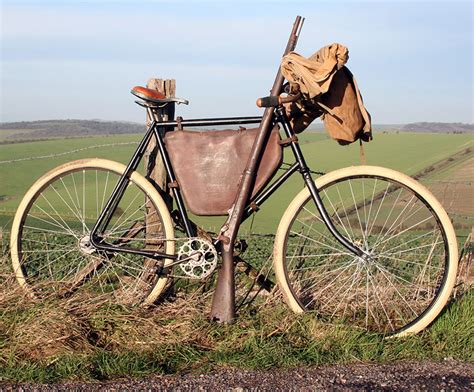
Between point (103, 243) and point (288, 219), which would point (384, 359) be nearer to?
point (288, 219)

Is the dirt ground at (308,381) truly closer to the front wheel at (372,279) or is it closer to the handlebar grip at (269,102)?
the front wheel at (372,279)

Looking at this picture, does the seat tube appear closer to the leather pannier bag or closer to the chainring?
the leather pannier bag

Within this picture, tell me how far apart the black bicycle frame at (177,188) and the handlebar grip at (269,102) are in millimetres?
102

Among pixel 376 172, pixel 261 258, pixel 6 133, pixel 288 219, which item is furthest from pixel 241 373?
pixel 6 133

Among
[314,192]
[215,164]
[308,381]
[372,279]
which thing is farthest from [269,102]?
[308,381]

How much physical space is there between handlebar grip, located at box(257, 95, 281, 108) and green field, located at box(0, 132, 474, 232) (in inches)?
563

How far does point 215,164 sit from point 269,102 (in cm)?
60

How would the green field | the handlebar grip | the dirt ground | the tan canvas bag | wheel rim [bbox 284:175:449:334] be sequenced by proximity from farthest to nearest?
the green field
wheel rim [bbox 284:175:449:334]
the handlebar grip
the tan canvas bag
the dirt ground

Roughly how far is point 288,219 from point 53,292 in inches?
71.6

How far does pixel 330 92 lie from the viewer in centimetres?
525

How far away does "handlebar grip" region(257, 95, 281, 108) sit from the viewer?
5.23 m

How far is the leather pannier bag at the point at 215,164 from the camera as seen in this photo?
5379 mm

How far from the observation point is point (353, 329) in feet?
16.7

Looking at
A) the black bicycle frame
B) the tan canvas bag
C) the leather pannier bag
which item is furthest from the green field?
the tan canvas bag
